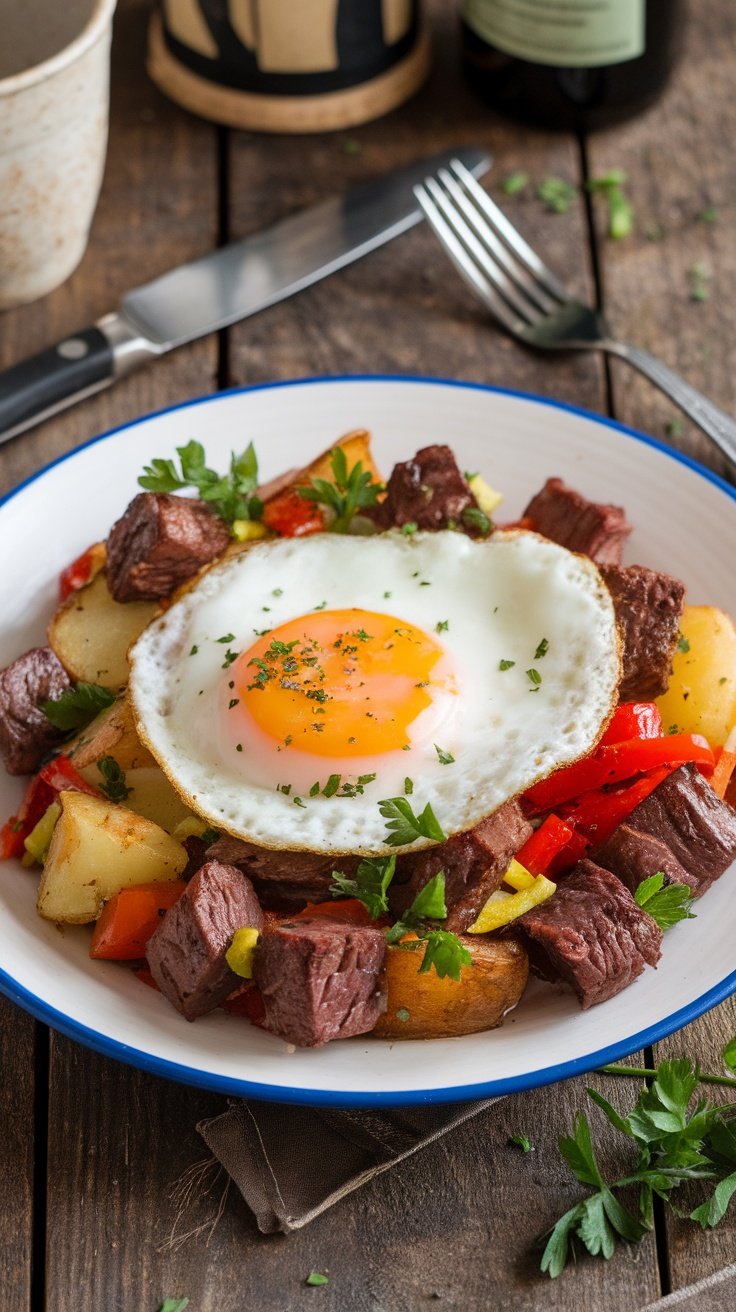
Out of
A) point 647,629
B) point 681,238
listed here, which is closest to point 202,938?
point 647,629

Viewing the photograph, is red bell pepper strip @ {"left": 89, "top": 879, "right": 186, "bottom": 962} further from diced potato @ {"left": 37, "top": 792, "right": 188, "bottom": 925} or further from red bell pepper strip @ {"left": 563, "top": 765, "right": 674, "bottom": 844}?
red bell pepper strip @ {"left": 563, "top": 765, "right": 674, "bottom": 844}

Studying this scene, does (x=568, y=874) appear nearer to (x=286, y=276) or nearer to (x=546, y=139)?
(x=286, y=276)

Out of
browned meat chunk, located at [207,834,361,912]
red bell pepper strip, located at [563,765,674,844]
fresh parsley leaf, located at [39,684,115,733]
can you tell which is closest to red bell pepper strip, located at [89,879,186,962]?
browned meat chunk, located at [207,834,361,912]

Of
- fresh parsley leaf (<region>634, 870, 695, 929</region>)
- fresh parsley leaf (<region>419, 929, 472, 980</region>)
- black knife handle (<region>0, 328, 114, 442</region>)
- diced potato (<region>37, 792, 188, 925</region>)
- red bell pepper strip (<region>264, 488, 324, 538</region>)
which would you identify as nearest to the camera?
fresh parsley leaf (<region>419, 929, 472, 980</region>)

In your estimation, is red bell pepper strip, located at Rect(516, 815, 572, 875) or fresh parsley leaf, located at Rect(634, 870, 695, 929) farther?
red bell pepper strip, located at Rect(516, 815, 572, 875)

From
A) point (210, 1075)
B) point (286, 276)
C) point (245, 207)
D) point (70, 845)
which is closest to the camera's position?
point (210, 1075)

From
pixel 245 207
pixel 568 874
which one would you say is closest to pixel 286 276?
pixel 245 207
